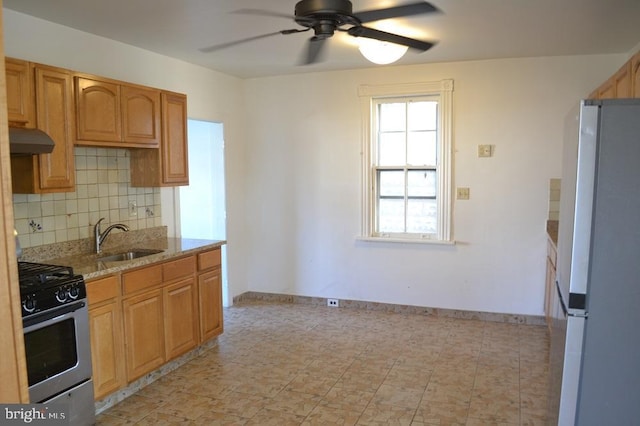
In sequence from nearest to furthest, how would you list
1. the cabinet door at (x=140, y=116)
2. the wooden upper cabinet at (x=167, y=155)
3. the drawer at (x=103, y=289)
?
the drawer at (x=103, y=289) → the cabinet door at (x=140, y=116) → the wooden upper cabinet at (x=167, y=155)

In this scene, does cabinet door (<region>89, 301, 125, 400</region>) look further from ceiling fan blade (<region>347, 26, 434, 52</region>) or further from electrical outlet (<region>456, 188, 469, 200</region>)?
electrical outlet (<region>456, 188, 469, 200</region>)

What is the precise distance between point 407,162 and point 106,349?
3.20 m

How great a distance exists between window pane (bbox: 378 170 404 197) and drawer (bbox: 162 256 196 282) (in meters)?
2.15

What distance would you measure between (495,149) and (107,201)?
3429mm

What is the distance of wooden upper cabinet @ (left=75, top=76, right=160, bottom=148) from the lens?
3102mm

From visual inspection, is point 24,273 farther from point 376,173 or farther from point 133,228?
point 376,173

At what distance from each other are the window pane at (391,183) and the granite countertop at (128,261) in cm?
184

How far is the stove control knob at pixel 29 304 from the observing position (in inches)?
92.4

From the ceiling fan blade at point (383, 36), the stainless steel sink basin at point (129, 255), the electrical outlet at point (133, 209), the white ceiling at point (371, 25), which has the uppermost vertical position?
the white ceiling at point (371, 25)

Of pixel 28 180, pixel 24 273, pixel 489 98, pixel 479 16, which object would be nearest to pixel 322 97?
pixel 489 98

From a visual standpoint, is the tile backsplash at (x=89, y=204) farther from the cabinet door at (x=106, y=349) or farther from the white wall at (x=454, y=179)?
the white wall at (x=454, y=179)

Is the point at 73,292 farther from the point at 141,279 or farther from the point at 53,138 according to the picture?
the point at 53,138

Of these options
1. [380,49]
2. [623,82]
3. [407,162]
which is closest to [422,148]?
[407,162]

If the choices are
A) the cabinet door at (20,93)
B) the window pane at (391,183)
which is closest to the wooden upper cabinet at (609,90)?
the window pane at (391,183)
